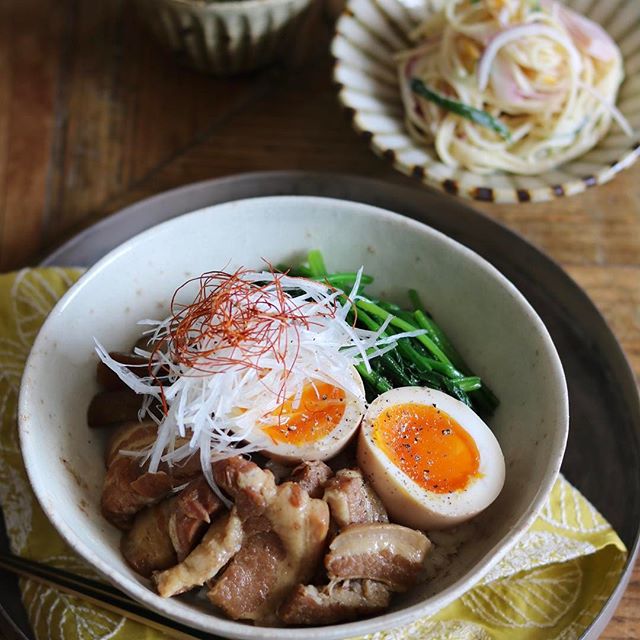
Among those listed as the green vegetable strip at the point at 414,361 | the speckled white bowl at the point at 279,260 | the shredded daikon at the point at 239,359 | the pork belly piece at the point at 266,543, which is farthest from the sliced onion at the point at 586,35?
the pork belly piece at the point at 266,543

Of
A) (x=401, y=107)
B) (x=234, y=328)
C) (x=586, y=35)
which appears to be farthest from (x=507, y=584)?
(x=586, y=35)

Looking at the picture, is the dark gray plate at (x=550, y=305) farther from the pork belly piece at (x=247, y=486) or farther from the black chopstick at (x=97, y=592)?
the pork belly piece at (x=247, y=486)

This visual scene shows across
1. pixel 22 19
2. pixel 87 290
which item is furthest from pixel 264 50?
pixel 87 290

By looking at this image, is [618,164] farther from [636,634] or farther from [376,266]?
[636,634]

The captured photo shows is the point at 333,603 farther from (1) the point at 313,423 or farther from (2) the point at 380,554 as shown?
(1) the point at 313,423

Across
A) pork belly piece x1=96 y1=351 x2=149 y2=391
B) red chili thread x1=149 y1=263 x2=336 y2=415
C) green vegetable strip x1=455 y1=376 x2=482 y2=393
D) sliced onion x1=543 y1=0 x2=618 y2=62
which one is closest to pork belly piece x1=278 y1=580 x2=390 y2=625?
red chili thread x1=149 y1=263 x2=336 y2=415
